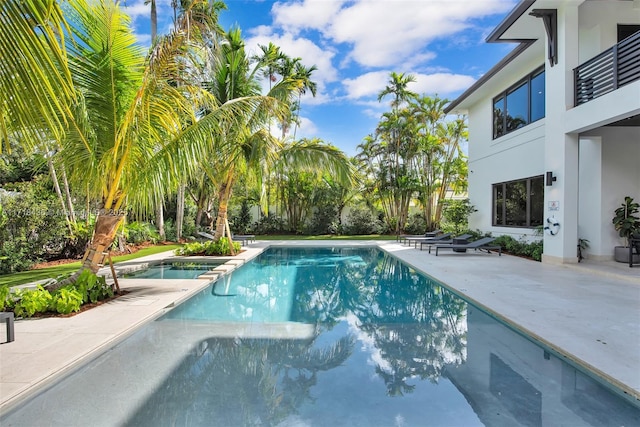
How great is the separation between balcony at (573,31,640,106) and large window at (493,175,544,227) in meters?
3.11

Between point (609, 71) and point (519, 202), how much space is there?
5.46m

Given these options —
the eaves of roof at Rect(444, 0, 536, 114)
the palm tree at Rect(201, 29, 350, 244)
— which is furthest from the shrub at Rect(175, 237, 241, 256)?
the eaves of roof at Rect(444, 0, 536, 114)

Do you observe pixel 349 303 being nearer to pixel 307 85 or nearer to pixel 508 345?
pixel 508 345

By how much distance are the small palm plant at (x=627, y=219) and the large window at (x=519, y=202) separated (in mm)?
2051

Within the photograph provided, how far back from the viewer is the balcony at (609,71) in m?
7.59

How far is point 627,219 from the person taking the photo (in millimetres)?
9203

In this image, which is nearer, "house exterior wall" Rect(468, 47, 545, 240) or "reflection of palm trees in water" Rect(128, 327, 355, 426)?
"reflection of palm trees in water" Rect(128, 327, 355, 426)

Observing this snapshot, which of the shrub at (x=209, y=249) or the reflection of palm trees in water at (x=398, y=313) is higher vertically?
the shrub at (x=209, y=249)

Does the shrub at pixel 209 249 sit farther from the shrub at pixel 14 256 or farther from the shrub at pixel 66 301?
the shrub at pixel 66 301

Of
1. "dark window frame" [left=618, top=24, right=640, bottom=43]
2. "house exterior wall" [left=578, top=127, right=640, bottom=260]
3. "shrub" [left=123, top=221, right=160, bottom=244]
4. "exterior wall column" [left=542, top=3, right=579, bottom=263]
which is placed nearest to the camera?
"exterior wall column" [left=542, top=3, right=579, bottom=263]

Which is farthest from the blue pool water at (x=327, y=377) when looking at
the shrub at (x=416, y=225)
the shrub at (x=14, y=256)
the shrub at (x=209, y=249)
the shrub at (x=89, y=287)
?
the shrub at (x=416, y=225)

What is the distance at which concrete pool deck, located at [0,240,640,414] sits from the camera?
136 inches

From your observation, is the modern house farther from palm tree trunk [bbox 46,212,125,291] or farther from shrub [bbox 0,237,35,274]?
shrub [bbox 0,237,35,274]

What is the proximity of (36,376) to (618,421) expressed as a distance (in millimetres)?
5085
